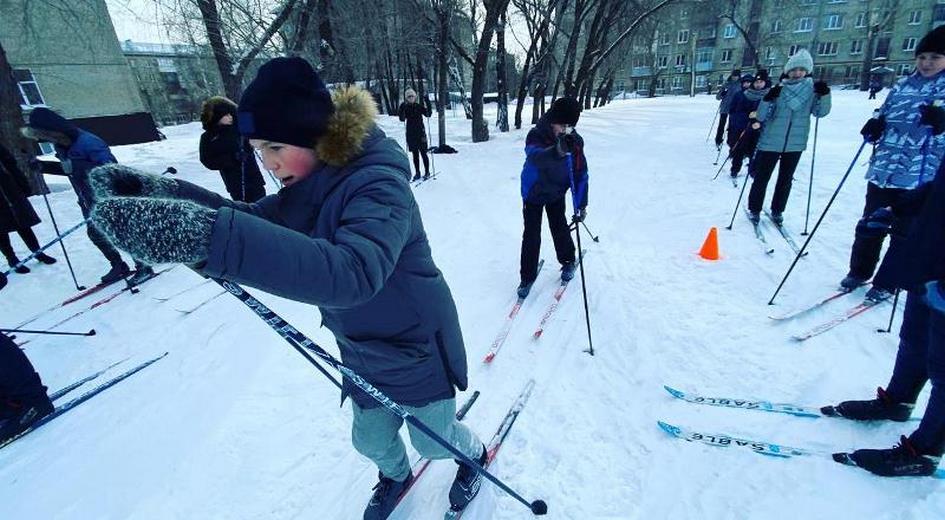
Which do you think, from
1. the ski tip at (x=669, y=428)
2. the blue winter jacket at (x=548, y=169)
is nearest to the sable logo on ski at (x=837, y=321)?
the ski tip at (x=669, y=428)

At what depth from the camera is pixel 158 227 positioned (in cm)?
80

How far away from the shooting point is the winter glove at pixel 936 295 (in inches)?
68.2

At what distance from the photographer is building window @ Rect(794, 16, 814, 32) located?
4803 cm

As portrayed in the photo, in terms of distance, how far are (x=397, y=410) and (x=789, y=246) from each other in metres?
5.37

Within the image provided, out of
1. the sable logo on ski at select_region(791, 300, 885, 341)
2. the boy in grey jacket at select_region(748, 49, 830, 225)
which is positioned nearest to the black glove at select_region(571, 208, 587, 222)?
the sable logo on ski at select_region(791, 300, 885, 341)

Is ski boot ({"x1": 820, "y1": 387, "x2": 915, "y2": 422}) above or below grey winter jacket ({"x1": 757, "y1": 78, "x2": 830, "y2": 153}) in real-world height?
below

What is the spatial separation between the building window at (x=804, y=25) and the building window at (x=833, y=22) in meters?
1.42

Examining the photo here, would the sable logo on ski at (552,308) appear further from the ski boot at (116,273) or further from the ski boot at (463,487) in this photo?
the ski boot at (116,273)

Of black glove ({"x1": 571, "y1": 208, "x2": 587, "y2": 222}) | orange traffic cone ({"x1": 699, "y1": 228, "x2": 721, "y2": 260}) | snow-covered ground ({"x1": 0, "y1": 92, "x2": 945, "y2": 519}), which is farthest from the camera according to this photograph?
orange traffic cone ({"x1": 699, "y1": 228, "x2": 721, "y2": 260})

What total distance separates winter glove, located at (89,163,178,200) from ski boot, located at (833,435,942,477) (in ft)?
11.0

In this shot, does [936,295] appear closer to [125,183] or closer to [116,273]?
[125,183]

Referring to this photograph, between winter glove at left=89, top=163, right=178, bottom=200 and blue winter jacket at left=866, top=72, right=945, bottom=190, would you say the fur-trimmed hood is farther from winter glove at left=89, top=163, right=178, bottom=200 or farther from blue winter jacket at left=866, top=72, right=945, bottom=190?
blue winter jacket at left=866, top=72, right=945, bottom=190

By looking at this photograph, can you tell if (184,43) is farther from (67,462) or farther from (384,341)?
(384,341)

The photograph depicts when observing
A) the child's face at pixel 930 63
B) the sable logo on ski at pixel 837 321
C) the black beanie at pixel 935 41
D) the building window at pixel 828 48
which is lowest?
the sable logo on ski at pixel 837 321
